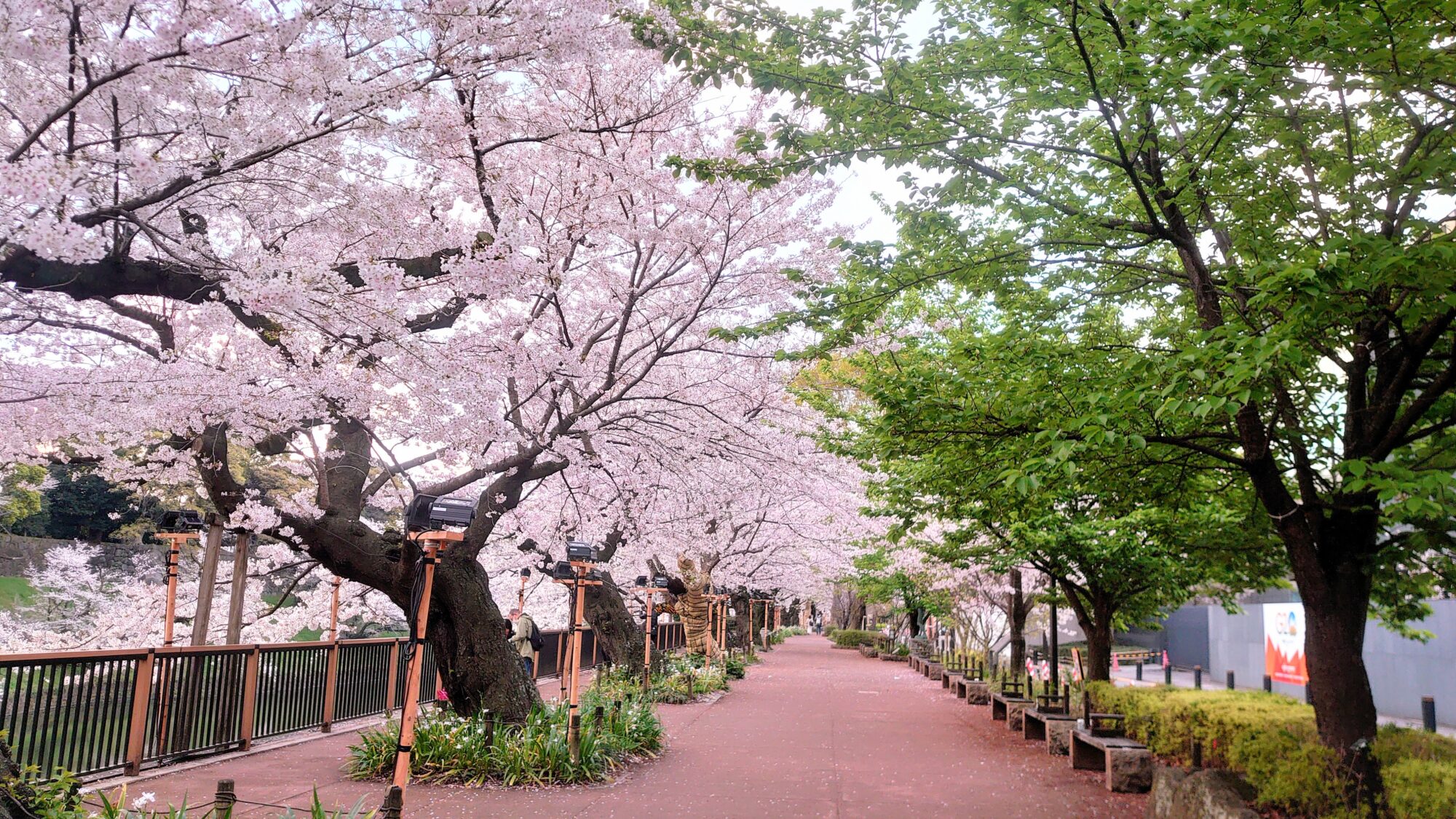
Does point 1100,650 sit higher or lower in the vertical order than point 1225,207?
lower

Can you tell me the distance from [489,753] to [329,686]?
3.92m

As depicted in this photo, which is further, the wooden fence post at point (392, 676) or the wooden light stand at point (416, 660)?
the wooden fence post at point (392, 676)

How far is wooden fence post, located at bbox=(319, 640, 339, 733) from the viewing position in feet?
38.7

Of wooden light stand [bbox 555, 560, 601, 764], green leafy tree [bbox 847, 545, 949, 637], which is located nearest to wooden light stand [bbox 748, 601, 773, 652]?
green leafy tree [bbox 847, 545, 949, 637]

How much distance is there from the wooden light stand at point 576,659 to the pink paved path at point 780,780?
0.61 meters

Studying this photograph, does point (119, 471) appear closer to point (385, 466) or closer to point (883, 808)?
point (385, 466)

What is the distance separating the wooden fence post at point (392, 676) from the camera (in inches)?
530

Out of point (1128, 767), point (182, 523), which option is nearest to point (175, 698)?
point (182, 523)

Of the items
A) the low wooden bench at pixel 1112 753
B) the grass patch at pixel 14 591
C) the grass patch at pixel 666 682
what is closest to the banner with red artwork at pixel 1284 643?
the low wooden bench at pixel 1112 753

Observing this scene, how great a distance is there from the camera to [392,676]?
13.4 m

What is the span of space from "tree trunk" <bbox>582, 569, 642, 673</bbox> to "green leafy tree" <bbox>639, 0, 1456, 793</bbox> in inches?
495

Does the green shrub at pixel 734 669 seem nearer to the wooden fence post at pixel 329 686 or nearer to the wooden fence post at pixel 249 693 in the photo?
the wooden fence post at pixel 329 686

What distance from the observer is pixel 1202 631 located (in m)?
33.7

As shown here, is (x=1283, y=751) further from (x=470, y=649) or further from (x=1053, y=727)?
(x=470, y=649)
